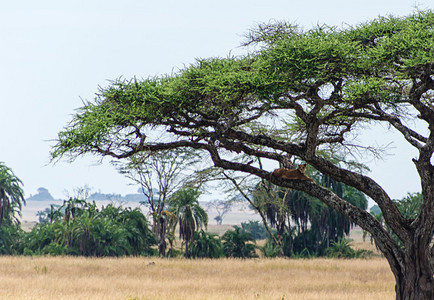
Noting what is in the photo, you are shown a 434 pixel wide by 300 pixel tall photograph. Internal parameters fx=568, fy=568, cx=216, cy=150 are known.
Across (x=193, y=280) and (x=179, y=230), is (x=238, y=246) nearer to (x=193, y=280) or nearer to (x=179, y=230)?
(x=179, y=230)

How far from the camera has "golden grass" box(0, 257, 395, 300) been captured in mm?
19891

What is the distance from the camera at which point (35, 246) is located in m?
43.4

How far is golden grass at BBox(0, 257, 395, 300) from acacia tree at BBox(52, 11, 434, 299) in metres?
3.53

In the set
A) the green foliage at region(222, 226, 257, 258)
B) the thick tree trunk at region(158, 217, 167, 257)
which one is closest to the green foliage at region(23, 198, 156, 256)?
the thick tree trunk at region(158, 217, 167, 257)

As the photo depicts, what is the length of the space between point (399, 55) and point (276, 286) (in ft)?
36.8

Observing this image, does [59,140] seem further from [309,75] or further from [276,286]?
[276,286]

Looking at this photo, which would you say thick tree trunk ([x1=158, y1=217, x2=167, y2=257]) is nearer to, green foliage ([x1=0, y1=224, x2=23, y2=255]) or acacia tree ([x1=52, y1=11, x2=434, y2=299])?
green foliage ([x1=0, y1=224, x2=23, y2=255])

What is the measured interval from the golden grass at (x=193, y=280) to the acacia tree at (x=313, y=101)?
139 inches

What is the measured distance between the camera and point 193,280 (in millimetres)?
24766

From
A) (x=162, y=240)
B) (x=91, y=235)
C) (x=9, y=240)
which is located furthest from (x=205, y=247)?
(x=9, y=240)

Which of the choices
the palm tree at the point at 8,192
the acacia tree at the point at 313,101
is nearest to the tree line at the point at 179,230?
the palm tree at the point at 8,192

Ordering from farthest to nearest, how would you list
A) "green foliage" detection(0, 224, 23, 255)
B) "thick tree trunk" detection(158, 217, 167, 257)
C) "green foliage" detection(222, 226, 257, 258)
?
"green foliage" detection(0, 224, 23, 255) < "green foliage" detection(222, 226, 257, 258) < "thick tree trunk" detection(158, 217, 167, 257)

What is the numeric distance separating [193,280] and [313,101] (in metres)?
10.8

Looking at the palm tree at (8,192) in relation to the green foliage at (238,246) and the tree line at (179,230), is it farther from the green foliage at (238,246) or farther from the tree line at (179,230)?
the green foliage at (238,246)
